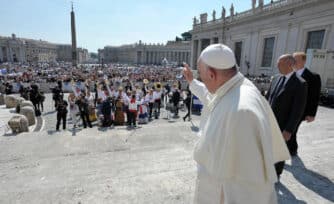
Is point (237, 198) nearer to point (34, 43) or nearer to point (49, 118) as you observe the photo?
point (49, 118)

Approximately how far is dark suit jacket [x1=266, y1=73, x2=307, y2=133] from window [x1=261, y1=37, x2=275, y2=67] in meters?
30.6

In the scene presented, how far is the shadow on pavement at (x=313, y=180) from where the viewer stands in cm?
270

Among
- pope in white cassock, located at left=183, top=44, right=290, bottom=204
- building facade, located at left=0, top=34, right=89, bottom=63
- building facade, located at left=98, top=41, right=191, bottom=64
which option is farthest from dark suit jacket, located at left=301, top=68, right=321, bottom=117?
building facade, located at left=0, top=34, right=89, bottom=63

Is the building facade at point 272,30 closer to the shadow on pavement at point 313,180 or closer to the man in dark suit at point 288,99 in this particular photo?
the shadow on pavement at point 313,180

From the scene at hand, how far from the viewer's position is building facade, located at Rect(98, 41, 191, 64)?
100606 millimetres

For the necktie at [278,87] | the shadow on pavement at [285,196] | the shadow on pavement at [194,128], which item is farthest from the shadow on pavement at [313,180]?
the shadow on pavement at [194,128]

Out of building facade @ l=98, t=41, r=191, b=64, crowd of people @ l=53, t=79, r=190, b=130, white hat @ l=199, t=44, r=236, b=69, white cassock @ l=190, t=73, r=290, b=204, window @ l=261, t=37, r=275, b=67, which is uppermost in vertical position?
building facade @ l=98, t=41, r=191, b=64

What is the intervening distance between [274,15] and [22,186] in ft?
109

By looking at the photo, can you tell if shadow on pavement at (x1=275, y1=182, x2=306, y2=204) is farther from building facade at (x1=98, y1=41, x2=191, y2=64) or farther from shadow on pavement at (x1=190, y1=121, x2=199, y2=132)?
building facade at (x1=98, y1=41, x2=191, y2=64)

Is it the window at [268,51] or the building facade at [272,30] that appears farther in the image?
the window at [268,51]

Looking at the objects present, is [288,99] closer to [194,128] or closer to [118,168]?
[118,168]

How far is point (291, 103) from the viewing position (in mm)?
2729

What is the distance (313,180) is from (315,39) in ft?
86.3

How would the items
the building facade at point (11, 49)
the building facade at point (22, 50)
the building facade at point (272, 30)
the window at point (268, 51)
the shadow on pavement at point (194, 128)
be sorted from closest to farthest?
1. the shadow on pavement at point (194, 128)
2. the building facade at point (272, 30)
3. the window at point (268, 51)
4. the building facade at point (11, 49)
5. the building facade at point (22, 50)
